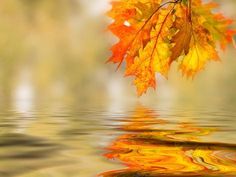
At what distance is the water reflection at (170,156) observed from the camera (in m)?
2.61

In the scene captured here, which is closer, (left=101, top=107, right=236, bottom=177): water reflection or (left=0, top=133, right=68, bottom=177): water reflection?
(left=101, top=107, right=236, bottom=177): water reflection

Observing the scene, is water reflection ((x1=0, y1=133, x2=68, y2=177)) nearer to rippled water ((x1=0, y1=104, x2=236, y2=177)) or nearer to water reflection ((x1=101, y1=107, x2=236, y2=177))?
rippled water ((x1=0, y1=104, x2=236, y2=177))

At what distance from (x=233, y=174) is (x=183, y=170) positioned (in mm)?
240

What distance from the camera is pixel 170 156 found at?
3217mm

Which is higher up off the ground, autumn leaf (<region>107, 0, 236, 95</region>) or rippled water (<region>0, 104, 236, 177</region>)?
autumn leaf (<region>107, 0, 236, 95</region>)

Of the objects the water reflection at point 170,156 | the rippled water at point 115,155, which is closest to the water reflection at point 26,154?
the rippled water at point 115,155

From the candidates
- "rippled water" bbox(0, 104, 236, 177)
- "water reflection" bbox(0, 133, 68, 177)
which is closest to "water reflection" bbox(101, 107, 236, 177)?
"rippled water" bbox(0, 104, 236, 177)

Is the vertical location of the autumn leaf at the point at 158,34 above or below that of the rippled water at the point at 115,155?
above

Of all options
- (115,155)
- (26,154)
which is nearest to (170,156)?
(115,155)

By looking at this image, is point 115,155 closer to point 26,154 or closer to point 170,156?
point 170,156

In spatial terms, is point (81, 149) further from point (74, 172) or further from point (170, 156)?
point (74, 172)

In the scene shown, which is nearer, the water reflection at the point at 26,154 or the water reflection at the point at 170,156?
the water reflection at the point at 170,156

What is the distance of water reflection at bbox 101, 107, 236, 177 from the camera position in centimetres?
261

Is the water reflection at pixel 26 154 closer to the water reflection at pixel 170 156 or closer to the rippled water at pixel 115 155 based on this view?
the rippled water at pixel 115 155
